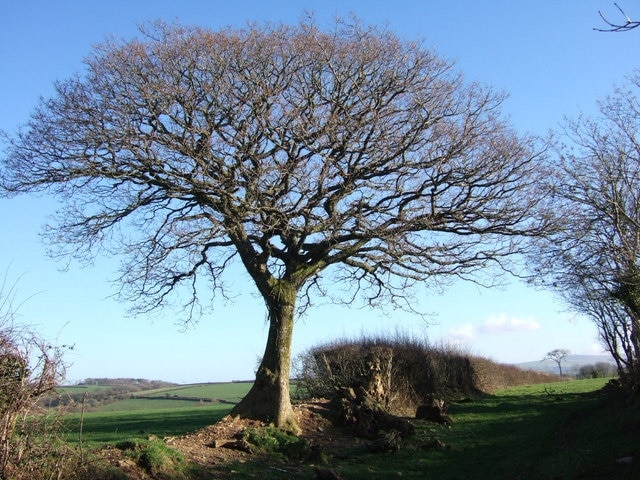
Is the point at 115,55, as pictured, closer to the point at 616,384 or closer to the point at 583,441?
the point at 583,441

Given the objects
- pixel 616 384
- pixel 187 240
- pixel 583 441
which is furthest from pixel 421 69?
pixel 616 384

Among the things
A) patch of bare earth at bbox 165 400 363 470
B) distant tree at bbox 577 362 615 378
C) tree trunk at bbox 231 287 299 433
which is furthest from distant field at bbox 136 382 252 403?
distant tree at bbox 577 362 615 378

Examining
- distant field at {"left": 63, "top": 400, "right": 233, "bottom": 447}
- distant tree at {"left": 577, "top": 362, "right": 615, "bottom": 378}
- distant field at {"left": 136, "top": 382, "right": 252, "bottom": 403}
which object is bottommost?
distant field at {"left": 63, "top": 400, "right": 233, "bottom": 447}

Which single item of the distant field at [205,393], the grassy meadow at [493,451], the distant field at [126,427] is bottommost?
the grassy meadow at [493,451]

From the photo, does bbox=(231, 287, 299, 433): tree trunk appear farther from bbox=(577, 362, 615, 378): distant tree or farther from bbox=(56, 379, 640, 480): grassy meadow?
bbox=(577, 362, 615, 378): distant tree

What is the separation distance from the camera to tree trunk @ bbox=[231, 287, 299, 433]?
13.8 meters

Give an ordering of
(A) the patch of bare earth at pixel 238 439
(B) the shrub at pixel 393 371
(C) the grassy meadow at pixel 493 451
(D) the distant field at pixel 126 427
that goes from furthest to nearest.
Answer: (B) the shrub at pixel 393 371
(A) the patch of bare earth at pixel 238 439
(C) the grassy meadow at pixel 493 451
(D) the distant field at pixel 126 427

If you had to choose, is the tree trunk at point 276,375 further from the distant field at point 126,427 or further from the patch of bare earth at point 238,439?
the distant field at point 126,427

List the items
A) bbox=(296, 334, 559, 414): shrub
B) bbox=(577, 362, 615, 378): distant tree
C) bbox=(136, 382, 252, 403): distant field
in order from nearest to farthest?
bbox=(296, 334, 559, 414): shrub, bbox=(136, 382, 252, 403): distant field, bbox=(577, 362, 615, 378): distant tree

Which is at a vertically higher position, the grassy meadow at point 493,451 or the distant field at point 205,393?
the distant field at point 205,393

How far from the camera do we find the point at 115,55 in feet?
42.2

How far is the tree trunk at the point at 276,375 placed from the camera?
13.8 metres

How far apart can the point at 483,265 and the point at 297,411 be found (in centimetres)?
660

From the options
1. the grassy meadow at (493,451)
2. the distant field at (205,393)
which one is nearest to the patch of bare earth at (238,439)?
the grassy meadow at (493,451)
